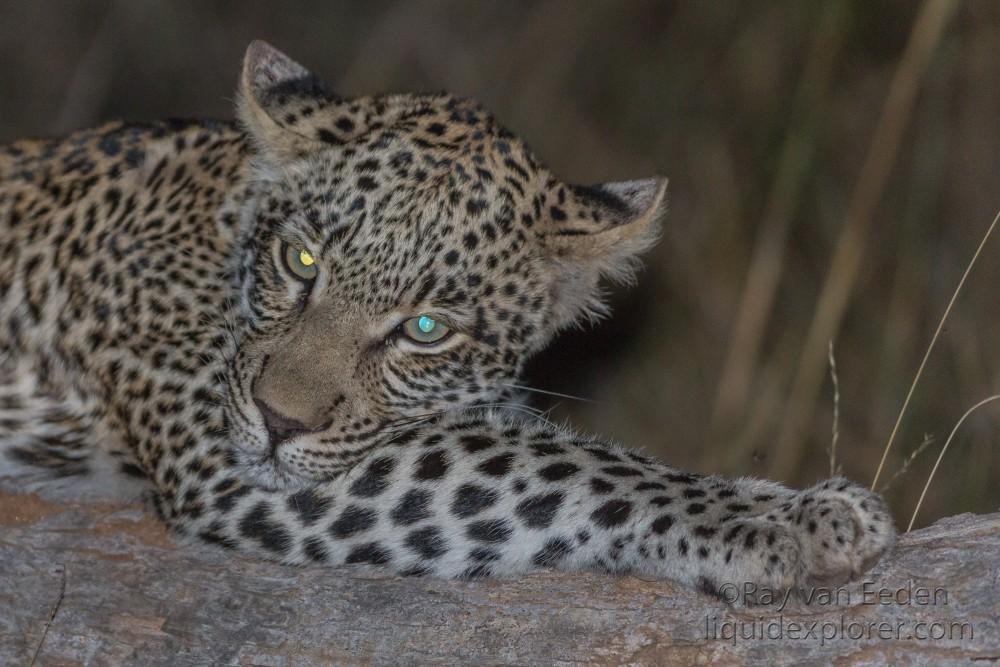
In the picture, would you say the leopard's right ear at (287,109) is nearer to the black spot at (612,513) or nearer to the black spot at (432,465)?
the black spot at (432,465)

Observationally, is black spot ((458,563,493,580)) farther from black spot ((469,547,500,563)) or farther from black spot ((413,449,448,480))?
black spot ((413,449,448,480))

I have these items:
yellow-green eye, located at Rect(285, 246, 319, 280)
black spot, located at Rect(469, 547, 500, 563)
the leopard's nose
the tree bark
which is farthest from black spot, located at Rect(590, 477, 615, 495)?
yellow-green eye, located at Rect(285, 246, 319, 280)

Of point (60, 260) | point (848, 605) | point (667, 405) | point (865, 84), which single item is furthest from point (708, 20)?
point (848, 605)

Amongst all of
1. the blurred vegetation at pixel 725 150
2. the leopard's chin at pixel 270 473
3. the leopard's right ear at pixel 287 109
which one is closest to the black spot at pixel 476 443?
the leopard's chin at pixel 270 473

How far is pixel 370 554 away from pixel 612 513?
1.06 m

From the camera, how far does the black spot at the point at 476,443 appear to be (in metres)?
5.39

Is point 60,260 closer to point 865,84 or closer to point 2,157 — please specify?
point 2,157

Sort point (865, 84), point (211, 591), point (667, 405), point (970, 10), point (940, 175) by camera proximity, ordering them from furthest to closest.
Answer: point (667, 405) < point (865, 84) < point (940, 175) < point (970, 10) < point (211, 591)

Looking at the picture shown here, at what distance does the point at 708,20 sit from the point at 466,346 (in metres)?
7.17

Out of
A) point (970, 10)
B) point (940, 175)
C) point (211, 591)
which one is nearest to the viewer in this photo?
point (211, 591)

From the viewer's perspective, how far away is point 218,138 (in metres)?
6.70

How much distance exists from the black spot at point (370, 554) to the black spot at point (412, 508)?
13 centimetres

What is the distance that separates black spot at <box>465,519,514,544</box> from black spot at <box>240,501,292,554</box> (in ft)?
2.74

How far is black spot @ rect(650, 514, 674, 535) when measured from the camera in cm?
490
